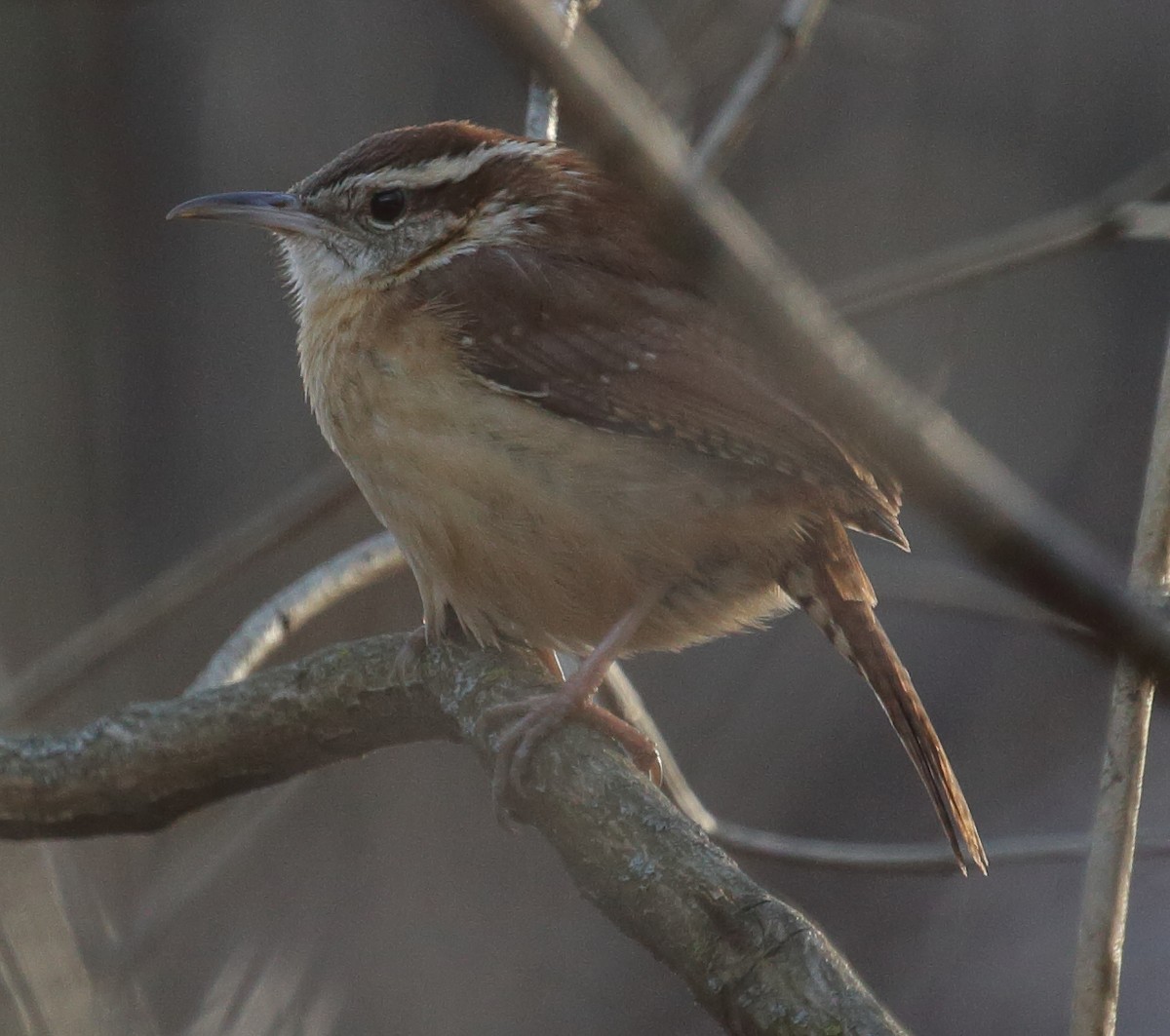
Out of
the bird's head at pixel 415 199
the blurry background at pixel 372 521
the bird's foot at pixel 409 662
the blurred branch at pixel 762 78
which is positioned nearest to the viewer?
the bird's foot at pixel 409 662

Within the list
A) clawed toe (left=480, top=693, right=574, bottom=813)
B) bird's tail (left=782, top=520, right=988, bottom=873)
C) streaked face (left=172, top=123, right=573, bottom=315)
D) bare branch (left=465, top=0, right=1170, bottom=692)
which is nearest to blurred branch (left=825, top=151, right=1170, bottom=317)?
bird's tail (left=782, top=520, right=988, bottom=873)

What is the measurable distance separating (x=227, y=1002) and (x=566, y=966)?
2.51 m

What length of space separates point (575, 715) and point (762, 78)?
1532 mm

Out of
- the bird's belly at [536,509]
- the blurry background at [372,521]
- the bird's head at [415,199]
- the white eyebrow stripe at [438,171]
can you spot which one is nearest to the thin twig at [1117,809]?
the bird's belly at [536,509]

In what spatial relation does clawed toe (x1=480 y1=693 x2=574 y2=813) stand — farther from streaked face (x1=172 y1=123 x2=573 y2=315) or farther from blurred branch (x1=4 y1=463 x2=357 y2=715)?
streaked face (x1=172 y1=123 x2=573 y2=315)

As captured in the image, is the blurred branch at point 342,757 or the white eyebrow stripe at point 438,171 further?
the white eyebrow stripe at point 438,171

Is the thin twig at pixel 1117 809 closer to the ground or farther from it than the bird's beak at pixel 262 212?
closer to the ground

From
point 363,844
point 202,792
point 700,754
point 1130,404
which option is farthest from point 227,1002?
point 1130,404

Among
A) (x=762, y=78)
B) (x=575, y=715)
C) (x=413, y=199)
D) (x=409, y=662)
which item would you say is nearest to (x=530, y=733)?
(x=575, y=715)

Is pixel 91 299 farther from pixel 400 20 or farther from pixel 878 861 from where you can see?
pixel 878 861

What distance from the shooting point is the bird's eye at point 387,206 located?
3.51m

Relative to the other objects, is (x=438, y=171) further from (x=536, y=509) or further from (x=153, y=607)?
(x=153, y=607)

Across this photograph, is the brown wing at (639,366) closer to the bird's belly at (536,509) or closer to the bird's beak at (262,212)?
the bird's belly at (536,509)

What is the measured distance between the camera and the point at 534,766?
2.50 meters
